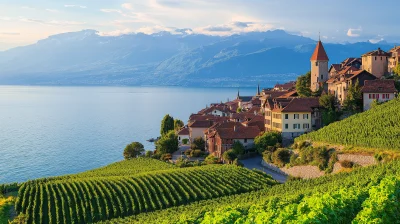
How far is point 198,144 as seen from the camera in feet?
205

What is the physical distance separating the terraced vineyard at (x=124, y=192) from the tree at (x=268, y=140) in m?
9.71

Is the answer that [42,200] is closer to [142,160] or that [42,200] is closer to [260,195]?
[260,195]

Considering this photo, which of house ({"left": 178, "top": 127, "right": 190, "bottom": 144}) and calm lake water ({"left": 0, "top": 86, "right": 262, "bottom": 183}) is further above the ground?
house ({"left": 178, "top": 127, "right": 190, "bottom": 144})

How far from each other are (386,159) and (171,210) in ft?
56.8

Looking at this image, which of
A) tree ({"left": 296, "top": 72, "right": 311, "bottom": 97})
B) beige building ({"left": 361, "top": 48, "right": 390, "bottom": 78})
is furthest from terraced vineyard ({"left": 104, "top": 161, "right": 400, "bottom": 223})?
beige building ({"left": 361, "top": 48, "right": 390, "bottom": 78})

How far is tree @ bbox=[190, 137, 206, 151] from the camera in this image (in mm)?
61975

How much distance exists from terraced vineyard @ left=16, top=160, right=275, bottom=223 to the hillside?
27.9ft

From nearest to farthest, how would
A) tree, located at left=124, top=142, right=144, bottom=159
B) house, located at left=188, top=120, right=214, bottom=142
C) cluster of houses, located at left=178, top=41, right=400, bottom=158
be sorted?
cluster of houses, located at left=178, top=41, right=400, bottom=158
tree, located at left=124, top=142, right=144, bottom=159
house, located at left=188, top=120, right=214, bottom=142

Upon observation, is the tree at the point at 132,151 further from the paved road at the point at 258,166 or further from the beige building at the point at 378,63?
the beige building at the point at 378,63

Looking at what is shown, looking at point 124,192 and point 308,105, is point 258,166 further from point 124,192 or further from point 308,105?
point 124,192

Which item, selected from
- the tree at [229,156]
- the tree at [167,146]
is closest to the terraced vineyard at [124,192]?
the tree at [229,156]

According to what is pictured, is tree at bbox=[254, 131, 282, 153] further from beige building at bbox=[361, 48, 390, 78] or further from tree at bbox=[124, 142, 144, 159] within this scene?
tree at bbox=[124, 142, 144, 159]

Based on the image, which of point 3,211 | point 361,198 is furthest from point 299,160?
point 3,211

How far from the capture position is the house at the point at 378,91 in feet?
164
